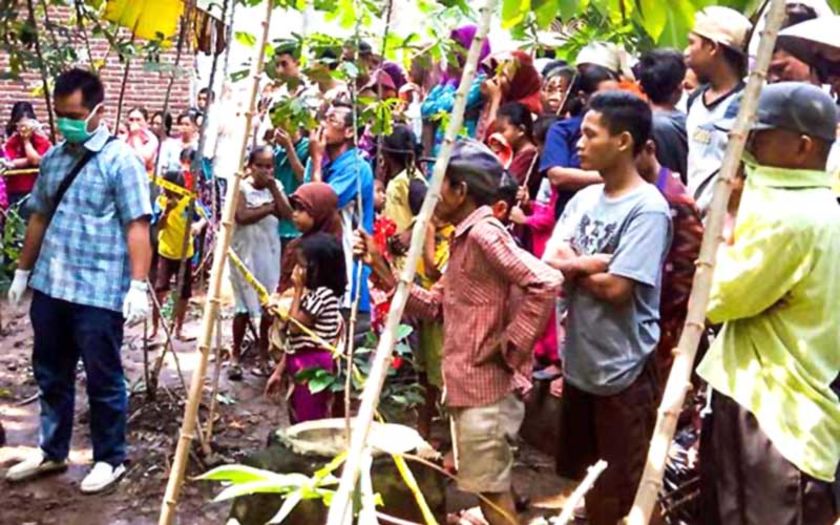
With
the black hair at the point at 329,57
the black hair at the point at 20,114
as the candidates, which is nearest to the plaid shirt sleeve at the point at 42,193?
the black hair at the point at 329,57

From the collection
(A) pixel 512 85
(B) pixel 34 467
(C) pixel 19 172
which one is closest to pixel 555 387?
(A) pixel 512 85

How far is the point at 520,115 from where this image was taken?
503cm

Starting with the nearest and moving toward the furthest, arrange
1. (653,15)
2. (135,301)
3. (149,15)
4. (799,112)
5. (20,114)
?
(653,15)
(799,112)
(149,15)
(135,301)
(20,114)

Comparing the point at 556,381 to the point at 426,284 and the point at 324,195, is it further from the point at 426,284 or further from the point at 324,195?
the point at 324,195

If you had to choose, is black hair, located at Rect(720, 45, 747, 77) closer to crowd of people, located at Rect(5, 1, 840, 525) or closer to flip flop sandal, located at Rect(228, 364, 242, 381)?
crowd of people, located at Rect(5, 1, 840, 525)

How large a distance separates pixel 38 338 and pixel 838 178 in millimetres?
3292

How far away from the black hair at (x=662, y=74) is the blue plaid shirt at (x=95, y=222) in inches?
85.9

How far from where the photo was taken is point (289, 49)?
4.51 meters

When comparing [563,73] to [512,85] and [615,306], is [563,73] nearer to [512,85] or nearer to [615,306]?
[512,85]

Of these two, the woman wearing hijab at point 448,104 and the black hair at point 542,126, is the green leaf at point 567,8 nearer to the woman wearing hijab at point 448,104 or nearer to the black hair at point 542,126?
the black hair at point 542,126

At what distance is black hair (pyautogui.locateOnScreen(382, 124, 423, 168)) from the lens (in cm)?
567

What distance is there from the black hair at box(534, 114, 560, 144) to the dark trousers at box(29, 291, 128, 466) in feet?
6.87

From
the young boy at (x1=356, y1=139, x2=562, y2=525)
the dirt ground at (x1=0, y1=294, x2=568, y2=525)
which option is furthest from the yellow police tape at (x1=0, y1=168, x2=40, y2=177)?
the young boy at (x1=356, y1=139, x2=562, y2=525)

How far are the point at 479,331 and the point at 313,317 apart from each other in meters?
1.26
